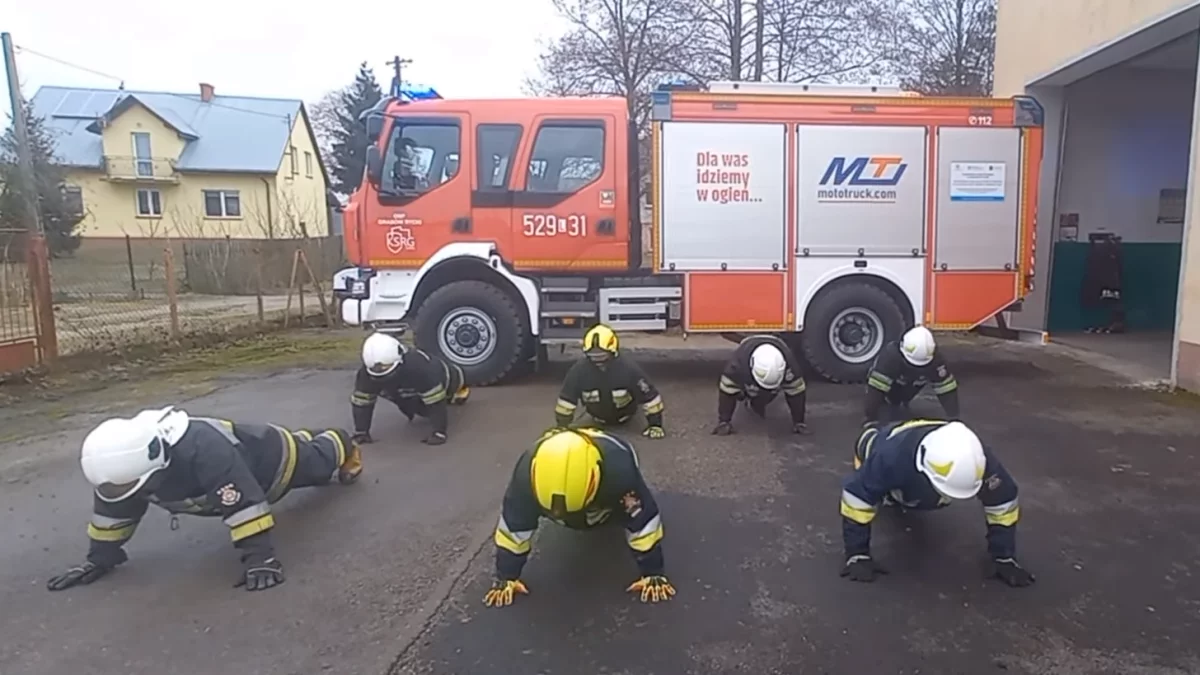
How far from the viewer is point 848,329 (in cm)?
848

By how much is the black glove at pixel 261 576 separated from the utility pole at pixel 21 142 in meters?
7.44

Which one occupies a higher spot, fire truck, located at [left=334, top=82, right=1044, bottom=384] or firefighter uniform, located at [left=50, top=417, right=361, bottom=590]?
fire truck, located at [left=334, top=82, right=1044, bottom=384]

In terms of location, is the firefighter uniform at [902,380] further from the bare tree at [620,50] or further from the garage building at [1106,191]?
the bare tree at [620,50]

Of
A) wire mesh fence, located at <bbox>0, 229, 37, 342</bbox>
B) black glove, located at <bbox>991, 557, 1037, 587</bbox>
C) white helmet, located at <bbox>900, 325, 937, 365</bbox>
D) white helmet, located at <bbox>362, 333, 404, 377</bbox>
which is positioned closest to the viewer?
black glove, located at <bbox>991, 557, 1037, 587</bbox>

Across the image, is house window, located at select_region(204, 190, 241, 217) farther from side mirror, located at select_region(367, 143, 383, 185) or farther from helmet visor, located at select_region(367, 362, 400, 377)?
helmet visor, located at select_region(367, 362, 400, 377)

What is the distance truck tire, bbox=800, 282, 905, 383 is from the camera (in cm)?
834

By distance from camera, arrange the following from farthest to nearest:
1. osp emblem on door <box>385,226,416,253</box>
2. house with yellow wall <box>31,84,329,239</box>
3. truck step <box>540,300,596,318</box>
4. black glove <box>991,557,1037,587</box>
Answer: house with yellow wall <box>31,84,329,239</box> < truck step <box>540,300,596,318</box> < osp emblem on door <box>385,226,416,253</box> < black glove <box>991,557,1037,587</box>

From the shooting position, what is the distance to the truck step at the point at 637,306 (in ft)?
27.8

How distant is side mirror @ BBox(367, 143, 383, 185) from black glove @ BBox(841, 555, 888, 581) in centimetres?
618

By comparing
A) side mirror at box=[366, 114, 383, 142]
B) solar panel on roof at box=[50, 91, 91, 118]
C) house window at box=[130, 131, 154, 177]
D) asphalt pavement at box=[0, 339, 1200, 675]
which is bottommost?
asphalt pavement at box=[0, 339, 1200, 675]

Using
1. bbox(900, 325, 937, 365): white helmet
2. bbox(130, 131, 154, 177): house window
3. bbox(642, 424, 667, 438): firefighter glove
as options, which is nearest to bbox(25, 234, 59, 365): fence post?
bbox(642, 424, 667, 438): firefighter glove

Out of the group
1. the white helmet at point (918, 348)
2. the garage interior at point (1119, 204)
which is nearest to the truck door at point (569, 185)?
the white helmet at point (918, 348)

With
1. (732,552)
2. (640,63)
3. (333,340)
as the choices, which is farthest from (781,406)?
(640,63)

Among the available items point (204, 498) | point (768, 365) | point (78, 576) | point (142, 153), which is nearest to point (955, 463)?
point (768, 365)
